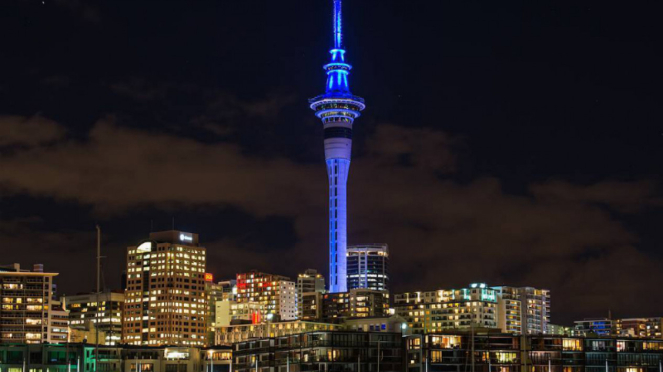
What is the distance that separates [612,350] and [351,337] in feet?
160

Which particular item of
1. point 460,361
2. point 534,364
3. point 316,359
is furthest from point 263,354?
point 534,364

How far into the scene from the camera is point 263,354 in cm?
18975

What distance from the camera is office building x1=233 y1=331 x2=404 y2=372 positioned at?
173875mm

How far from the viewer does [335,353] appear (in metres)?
174

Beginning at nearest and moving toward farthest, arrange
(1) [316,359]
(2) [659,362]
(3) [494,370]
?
(1) [316,359], (3) [494,370], (2) [659,362]

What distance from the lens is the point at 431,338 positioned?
622ft

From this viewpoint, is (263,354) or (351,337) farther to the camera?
(263,354)

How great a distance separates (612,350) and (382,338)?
43109mm

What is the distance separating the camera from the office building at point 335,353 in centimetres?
17388

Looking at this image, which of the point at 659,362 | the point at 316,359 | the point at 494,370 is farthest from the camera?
the point at 659,362

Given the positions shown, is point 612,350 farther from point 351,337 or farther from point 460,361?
point 351,337

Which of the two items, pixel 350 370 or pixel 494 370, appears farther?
pixel 494 370

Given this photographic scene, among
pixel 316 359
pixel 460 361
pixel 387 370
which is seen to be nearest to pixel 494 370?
pixel 460 361

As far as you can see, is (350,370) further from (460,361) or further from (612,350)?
(612,350)
